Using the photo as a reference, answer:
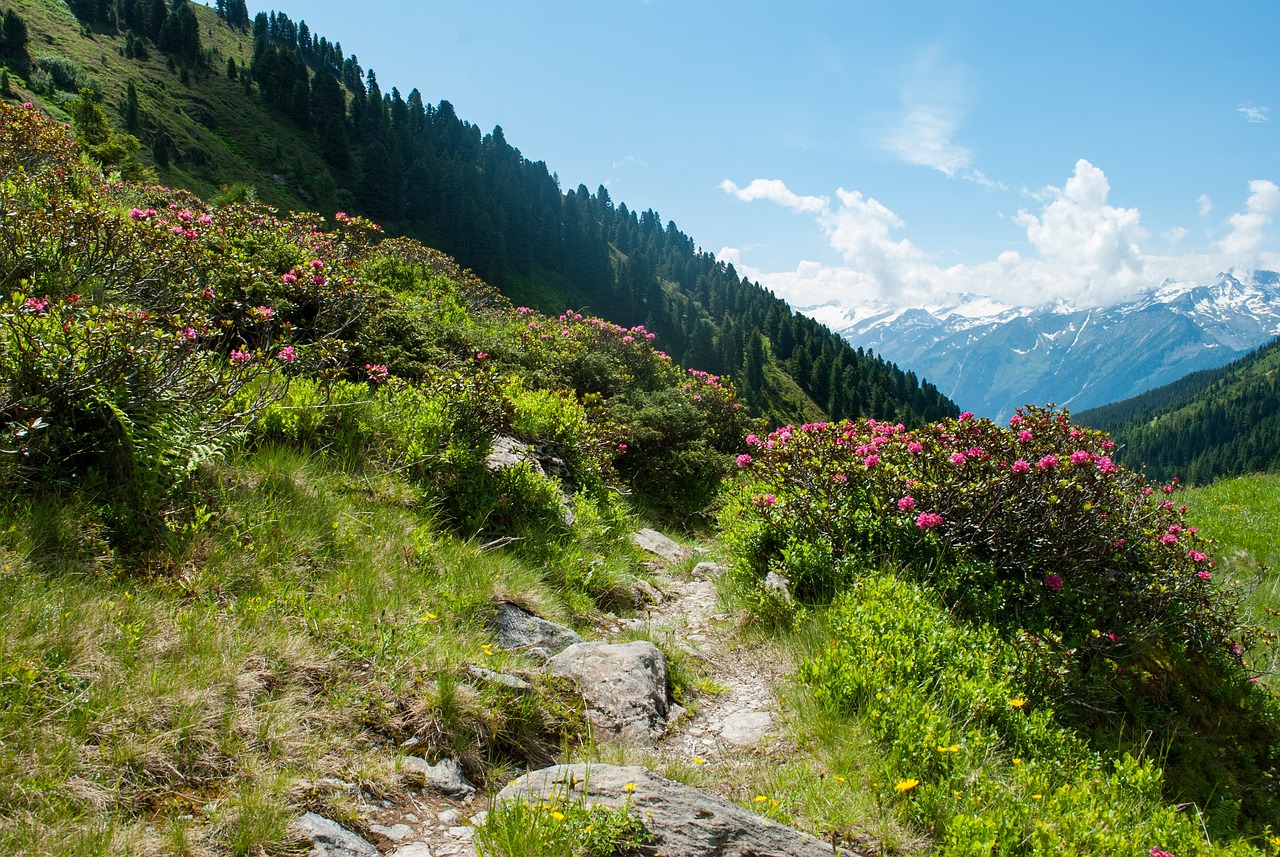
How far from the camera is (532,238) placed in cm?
11650

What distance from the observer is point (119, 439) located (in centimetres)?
400

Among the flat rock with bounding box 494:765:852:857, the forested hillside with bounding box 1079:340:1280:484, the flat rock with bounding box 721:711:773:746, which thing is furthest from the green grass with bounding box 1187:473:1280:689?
the forested hillside with bounding box 1079:340:1280:484

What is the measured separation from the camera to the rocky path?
8.38ft

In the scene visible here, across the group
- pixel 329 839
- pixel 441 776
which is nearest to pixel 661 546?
pixel 441 776

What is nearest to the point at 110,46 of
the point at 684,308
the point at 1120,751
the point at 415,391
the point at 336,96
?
the point at 336,96

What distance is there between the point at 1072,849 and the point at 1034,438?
13.4 feet

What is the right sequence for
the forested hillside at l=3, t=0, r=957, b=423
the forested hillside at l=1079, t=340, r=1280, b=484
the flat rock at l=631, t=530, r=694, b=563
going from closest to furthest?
the flat rock at l=631, t=530, r=694, b=563 < the forested hillside at l=3, t=0, r=957, b=423 < the forested hillside at l=1079, t=340, r=1280, b=484

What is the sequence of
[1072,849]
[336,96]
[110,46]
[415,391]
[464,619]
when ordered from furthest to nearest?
[336,96] < [110,46] < [415,391] < [464,619] < [1072,849]

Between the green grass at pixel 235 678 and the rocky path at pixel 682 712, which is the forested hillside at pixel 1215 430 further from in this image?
the green grass at pixel 235 678

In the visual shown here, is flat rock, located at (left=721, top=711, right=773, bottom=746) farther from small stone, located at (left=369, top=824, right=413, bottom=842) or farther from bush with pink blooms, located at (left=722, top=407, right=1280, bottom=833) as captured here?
small stone, located at (left=369, top=824, right=413, bottom=842)

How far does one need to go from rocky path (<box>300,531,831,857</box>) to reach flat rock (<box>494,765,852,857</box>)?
0.09m

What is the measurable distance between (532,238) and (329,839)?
121m

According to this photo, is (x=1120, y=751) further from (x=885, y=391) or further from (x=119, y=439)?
(x=885, y=391)

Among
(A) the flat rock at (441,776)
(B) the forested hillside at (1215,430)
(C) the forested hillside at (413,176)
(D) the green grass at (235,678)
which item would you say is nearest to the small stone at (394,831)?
(D) the green grass at (235,678)
